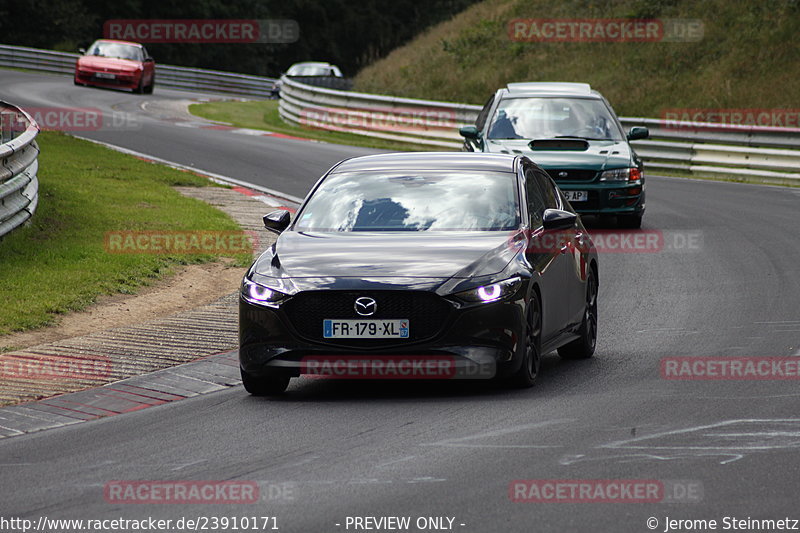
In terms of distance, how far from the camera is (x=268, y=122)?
37.7m

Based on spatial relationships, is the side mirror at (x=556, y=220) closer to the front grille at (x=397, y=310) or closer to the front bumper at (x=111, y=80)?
the front grille at (x=397, y=310)

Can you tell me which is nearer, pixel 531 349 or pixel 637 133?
pixel 531 349

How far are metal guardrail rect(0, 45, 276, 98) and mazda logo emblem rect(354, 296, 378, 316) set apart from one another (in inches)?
1741

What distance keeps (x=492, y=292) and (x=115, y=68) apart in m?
36.2

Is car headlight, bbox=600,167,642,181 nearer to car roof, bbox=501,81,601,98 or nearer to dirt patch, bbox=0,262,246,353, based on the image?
car roof, bbox=501,81,601,98

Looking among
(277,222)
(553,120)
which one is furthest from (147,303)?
(553,120)

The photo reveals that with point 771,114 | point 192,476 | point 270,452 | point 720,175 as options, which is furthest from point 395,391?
point 771,114

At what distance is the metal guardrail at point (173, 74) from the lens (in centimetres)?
5147

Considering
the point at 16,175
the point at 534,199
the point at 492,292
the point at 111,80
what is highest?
the point at 534,199

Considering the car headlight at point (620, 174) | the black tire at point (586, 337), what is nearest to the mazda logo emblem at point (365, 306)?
the black tire at point (586, 337)

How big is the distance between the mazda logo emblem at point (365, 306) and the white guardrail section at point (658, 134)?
18.4 m

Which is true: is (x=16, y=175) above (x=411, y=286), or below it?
below

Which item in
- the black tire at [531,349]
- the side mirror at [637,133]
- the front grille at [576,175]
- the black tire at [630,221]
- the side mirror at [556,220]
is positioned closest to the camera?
the black tire at [531,349]

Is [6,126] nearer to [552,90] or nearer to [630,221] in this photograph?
[552,90]
